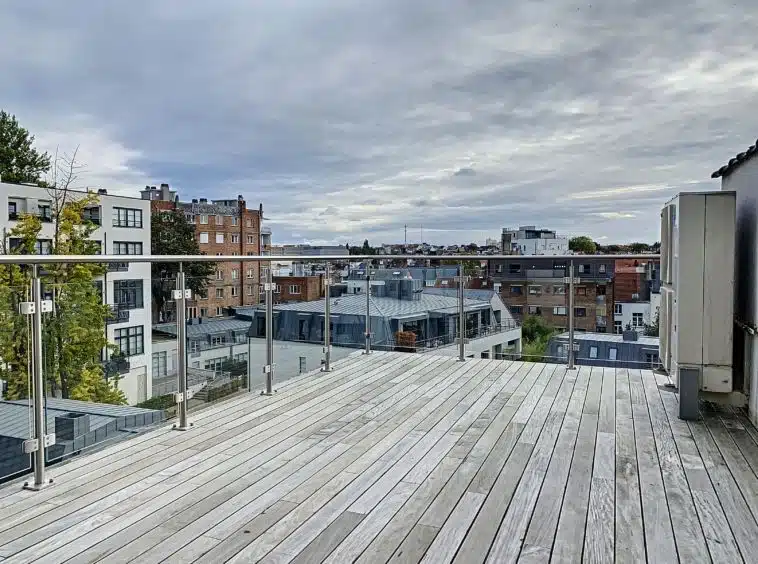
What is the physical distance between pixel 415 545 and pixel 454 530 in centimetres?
18

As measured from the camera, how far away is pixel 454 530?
2.02m

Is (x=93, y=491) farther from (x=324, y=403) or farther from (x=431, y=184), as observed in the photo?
(x=431, y=184)

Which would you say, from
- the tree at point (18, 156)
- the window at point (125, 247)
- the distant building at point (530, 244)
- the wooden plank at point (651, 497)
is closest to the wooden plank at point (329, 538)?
the wooden plank at point (651, 497)

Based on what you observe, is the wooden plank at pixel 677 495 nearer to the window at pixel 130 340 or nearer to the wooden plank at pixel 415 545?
the wooden plank at pixel 415 545

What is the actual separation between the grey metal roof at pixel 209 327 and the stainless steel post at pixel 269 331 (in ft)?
0.73

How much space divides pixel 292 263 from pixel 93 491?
8.23 ft

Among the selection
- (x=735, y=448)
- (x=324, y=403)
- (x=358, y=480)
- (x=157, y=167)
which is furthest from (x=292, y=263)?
(x=157, y=167)

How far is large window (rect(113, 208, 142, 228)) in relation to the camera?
96.8 feet

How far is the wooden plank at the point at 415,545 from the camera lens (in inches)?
71.8

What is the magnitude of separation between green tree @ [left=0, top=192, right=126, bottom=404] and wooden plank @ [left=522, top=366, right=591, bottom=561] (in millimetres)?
2179

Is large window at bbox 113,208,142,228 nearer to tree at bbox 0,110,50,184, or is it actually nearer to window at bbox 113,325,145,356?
tree at bbox 0,110,50,184

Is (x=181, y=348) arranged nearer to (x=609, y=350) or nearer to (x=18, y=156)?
(x=609, y=350)

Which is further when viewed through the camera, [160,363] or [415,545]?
[160,363]

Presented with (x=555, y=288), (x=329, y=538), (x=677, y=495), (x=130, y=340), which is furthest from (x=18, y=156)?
(x=677, y=495)
